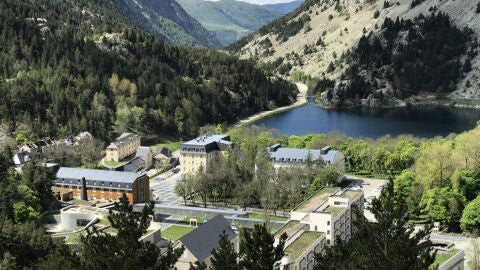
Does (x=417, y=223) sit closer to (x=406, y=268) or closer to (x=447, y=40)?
(x=406, y=268)

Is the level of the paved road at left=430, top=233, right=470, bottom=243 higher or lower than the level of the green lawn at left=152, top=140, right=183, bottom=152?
higher

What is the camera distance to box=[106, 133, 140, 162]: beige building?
92375 mm

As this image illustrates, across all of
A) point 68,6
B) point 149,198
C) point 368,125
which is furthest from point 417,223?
point 68,6

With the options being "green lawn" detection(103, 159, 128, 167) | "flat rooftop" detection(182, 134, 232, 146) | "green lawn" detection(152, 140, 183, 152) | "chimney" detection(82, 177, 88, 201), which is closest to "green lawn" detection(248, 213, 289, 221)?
"chimney" detection(82, 177, 88, 201)

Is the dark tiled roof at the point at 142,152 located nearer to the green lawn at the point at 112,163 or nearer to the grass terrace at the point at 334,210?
the green lawn at the point at 112,163

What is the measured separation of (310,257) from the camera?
4506 cm

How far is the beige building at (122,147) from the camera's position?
92.4 meters

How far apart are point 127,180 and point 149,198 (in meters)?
3.94

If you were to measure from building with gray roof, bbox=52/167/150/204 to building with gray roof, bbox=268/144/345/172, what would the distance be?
17.9m

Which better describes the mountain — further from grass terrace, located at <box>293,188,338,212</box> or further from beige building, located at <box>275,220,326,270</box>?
beige building, located at <box>275,220,326,270</box>

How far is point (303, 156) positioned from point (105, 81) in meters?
53.5

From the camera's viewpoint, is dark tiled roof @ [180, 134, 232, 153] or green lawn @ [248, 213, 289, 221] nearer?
green lawn @ [248, 213, 289, 221]

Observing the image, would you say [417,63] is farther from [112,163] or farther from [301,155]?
[112,163]

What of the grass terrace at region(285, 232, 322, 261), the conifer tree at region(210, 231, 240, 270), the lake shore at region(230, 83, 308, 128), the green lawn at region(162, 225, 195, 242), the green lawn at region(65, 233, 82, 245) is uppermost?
the conifer tree at region(210, 231, 240, 270)
